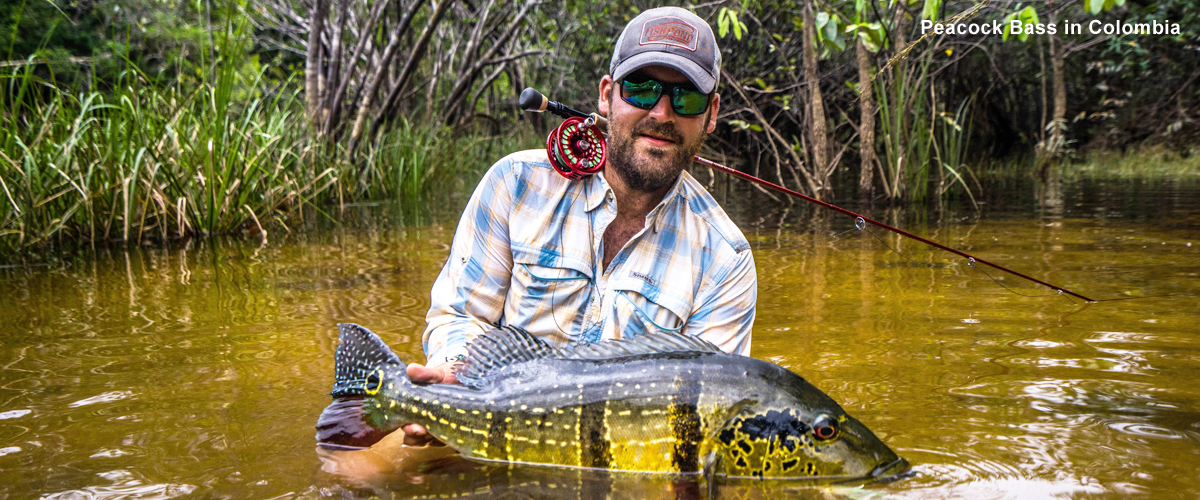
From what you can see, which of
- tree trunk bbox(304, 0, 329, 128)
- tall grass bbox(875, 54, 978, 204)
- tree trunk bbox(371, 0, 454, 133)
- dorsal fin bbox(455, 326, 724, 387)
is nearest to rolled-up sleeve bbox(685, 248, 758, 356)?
dorsal fin bbox(455, 326, 724, 387)

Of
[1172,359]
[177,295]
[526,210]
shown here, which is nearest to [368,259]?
[177,295]

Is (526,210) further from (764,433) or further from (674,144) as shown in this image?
(764,433)

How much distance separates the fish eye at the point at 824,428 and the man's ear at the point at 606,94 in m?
1.44

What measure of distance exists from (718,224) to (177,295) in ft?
11.8

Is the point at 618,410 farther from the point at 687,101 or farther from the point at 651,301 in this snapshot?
the point at 687,101

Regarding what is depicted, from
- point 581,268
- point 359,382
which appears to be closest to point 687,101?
point 581,268

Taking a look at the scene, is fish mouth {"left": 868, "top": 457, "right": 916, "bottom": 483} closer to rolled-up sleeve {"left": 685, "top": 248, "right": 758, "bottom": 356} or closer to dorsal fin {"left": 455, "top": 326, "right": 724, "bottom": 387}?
dorsal fin {"left": 455, "top": 326, "right": 724, "bottom": 387}

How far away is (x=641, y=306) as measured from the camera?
312cm

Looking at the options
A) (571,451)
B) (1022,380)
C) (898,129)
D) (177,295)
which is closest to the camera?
(571,451)

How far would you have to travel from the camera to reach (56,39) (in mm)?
21250

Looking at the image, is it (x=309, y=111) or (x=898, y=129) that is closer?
(x=898, y=129)

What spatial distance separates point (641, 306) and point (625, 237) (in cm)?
29

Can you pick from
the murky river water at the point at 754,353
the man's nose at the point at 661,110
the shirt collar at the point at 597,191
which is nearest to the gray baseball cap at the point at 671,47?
the man's nose at the point at 661,110

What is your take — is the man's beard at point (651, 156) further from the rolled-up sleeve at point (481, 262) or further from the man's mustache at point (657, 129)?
the rolled-up sleeve at point (481, 262)
